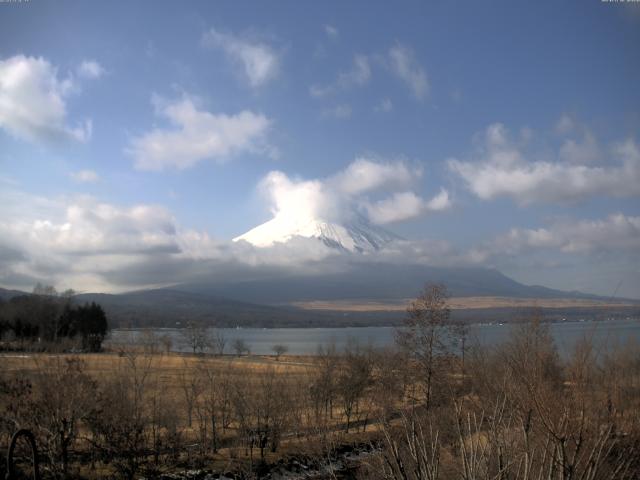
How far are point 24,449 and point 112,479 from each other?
3.95 m

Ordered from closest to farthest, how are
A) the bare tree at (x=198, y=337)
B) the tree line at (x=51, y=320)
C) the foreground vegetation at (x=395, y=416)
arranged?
A: the foreground vegetation at (x=395, y=416) → the tree line at (x=51, y=320) → the bare tree at (x=198, y=337)

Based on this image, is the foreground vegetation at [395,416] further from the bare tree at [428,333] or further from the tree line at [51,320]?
the tree line at [51,320]

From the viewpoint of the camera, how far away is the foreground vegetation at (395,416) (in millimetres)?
6258

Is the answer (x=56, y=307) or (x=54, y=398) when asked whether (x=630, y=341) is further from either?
(x=56, y=307)

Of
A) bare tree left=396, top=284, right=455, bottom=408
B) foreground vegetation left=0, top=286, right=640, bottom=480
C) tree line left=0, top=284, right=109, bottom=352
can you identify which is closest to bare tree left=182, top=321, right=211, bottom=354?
tree line left=0, top=284, right=109, bottom=352

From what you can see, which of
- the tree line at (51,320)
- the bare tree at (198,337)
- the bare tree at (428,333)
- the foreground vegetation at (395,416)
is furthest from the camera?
the bare tree at (198,337)

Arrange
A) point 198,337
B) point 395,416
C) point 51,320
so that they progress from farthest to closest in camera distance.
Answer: point 198,337 < point 51,320 < point 395,416

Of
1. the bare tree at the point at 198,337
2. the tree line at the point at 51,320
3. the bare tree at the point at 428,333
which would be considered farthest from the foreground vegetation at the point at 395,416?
the bare tree at the point at 198,337

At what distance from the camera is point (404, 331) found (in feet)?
110

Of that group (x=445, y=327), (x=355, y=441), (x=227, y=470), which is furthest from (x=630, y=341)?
(x=227, y=470)

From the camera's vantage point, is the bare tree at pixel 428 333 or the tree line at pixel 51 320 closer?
the bare tree at pixel 428 333

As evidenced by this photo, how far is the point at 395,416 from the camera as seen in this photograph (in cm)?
3162

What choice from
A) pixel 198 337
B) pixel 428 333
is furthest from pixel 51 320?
pixel 428 333

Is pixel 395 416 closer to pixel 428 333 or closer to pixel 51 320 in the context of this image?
pixel 428 333
